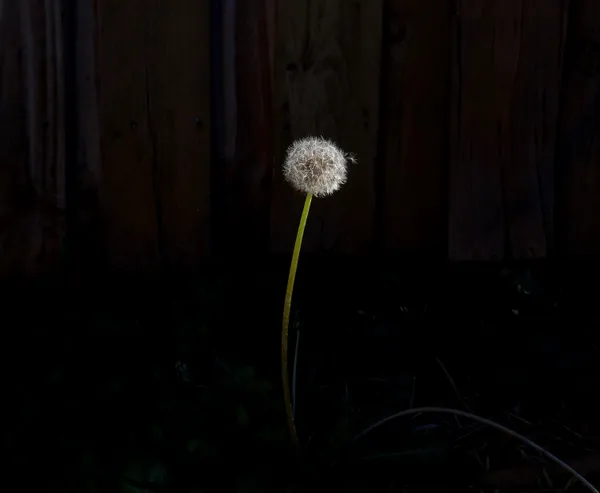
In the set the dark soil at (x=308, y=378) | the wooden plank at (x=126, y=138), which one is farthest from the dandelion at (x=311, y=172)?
the wooden plank at (x=126, y=138)

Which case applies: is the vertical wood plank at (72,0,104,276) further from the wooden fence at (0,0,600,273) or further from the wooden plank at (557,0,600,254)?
the wooden plank at (557,0,600,254)

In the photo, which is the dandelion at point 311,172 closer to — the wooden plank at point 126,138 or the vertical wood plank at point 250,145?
the vertical wood plank at point 250,145

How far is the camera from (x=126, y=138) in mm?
2457

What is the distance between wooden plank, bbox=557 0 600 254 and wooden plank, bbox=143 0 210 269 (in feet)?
3.73

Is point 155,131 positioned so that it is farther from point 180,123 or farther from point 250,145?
point 250,145

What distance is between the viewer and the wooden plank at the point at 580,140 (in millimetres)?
2398

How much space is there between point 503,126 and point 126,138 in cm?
119

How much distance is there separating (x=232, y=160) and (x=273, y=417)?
91 cm

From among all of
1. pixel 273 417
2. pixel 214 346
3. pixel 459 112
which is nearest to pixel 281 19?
pixel 459 112

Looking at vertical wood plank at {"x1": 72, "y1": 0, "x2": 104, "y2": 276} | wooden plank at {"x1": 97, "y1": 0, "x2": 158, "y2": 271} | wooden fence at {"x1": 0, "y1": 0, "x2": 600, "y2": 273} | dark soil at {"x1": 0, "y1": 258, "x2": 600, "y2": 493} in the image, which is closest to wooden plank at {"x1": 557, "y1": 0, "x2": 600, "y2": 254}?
wooden fence at {"x1": 0, "y1": 0, "x2": 600, "y2": 273}

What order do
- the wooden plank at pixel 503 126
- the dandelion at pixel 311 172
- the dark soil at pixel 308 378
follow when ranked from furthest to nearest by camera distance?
1. the wooden plank at pixel 503 126
2. the dark soil at pixel 308 378
3. the dandelion at pixel 311 172

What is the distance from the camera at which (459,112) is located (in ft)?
7.89

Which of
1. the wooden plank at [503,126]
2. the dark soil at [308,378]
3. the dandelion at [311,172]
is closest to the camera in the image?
the dandelion at [311,172]

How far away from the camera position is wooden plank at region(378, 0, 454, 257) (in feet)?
7.99
